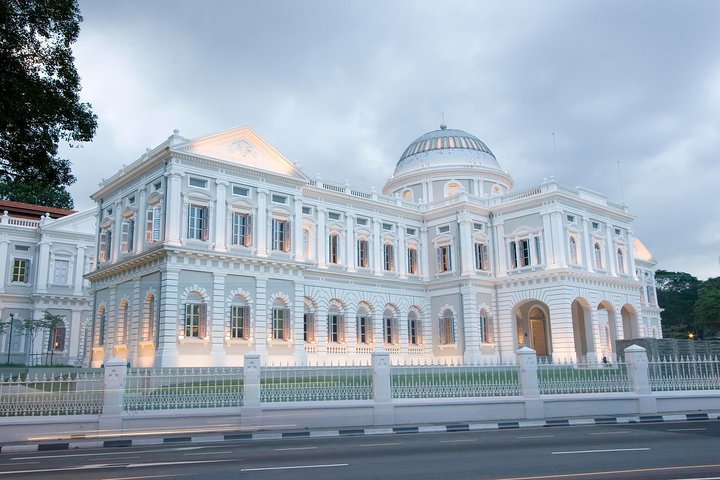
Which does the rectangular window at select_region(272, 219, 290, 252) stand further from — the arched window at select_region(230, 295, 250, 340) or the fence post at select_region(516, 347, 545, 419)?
the fence post at select_region(516, 347, 545, 419)

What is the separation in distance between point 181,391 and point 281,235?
54.9 feet

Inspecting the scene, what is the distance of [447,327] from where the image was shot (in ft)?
124

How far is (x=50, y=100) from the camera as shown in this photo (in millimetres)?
13328

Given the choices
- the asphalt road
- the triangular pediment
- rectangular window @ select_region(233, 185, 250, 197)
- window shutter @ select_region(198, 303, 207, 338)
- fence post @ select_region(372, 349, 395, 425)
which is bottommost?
the asphalt road

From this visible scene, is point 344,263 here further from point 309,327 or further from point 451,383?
point 451,383

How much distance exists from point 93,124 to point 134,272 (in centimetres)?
1602


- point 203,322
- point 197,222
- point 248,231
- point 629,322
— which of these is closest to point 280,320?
point 203,322

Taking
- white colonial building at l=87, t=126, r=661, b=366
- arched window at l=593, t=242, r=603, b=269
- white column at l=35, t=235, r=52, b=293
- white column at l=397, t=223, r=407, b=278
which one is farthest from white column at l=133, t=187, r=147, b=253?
arched window at l=593, t=242, r=603, b=269

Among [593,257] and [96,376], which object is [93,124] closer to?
[96,376]

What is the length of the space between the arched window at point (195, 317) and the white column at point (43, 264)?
18052 millimetres

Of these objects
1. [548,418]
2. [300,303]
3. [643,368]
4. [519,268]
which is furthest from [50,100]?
[519,268]

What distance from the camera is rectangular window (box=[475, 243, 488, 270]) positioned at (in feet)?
125

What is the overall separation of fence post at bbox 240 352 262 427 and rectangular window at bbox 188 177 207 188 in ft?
48.8

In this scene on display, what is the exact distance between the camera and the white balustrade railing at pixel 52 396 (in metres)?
14.4
